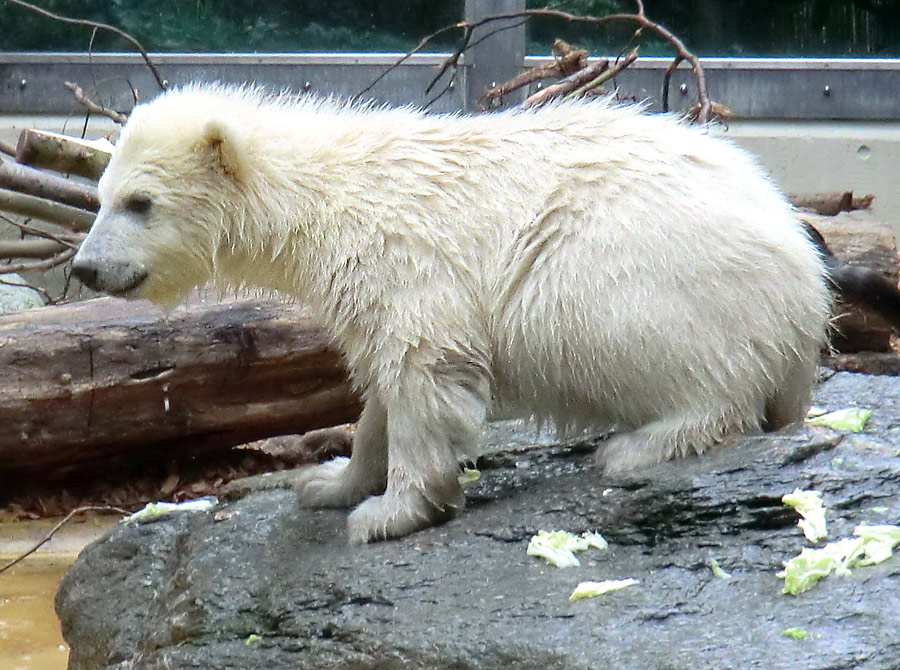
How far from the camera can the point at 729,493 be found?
3.48 meters

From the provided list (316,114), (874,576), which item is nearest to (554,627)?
(874,576)

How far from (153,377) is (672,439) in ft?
10.1

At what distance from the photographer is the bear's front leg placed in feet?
12.0

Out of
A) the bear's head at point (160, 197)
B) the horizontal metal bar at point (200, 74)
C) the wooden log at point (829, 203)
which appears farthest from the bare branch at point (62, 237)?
the wooden log at point (829, 203)

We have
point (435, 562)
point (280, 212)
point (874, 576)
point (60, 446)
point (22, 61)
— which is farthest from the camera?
point (22, 61)

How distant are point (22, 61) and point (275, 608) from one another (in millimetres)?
7633

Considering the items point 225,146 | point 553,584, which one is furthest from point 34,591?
point 553,584

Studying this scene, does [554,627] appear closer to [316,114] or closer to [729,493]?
[729,493]

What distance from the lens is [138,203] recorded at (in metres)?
3.84

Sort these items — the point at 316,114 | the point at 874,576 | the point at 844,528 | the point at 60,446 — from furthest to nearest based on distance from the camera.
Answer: the point at 60,446 < the point at 316,114 < the point at 844,528 < the point at 874,576

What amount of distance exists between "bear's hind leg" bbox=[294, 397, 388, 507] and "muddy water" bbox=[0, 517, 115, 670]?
152 centimetres

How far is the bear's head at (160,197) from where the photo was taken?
3.81 m

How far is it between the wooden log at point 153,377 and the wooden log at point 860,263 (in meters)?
2.94

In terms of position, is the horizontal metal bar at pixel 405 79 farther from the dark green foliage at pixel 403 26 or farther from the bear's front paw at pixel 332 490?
the bear's front paw at pixel 332 490
